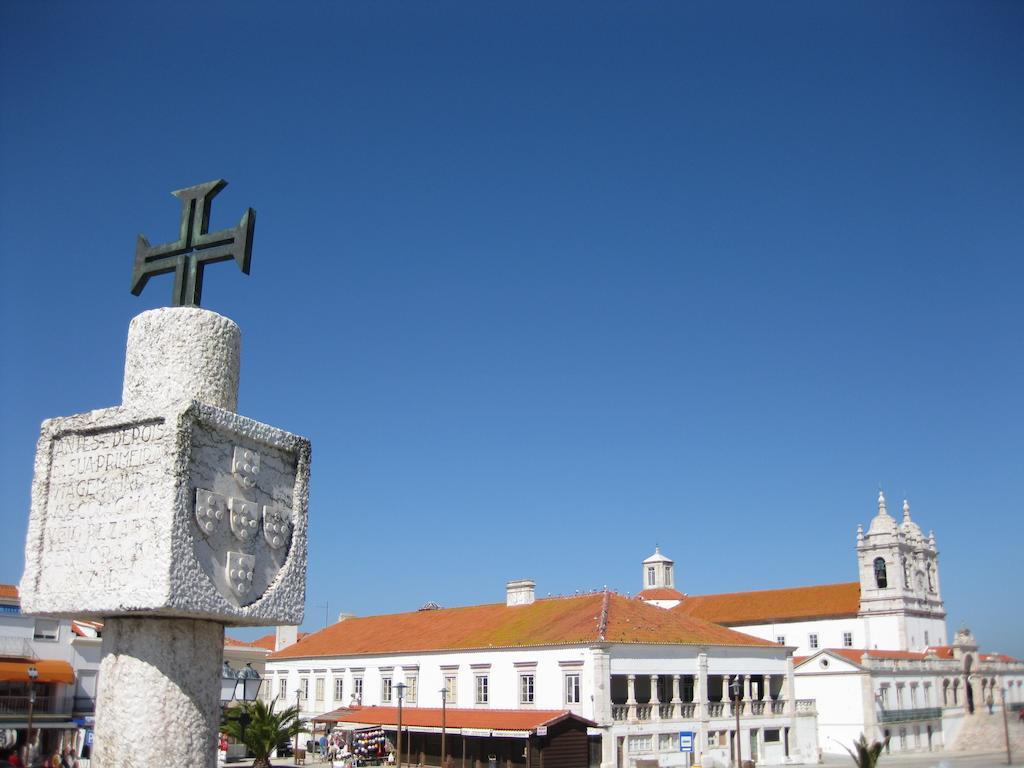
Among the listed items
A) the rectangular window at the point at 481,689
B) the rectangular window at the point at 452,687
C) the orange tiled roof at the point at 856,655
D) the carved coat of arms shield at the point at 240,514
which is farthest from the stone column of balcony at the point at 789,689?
the carved coat of arms shield at the point at 240,514

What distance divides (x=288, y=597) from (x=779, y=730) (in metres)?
36.2

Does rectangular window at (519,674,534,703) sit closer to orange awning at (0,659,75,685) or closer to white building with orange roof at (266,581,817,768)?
white building with orange roof at (266,581,817,768)

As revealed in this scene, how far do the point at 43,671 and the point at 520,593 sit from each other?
18.4 m

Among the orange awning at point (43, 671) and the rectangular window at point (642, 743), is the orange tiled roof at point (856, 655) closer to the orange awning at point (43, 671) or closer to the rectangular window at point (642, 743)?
the rectangular window at point (642, 743)

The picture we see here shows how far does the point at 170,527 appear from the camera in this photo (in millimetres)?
4250

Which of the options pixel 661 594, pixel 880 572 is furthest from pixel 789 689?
pixel 661 594

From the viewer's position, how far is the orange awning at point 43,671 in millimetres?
28116

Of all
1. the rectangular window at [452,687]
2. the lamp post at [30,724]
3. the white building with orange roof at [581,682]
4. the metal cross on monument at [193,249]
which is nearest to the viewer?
the metal cross on monument at [193,249]

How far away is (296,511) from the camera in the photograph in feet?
16.5

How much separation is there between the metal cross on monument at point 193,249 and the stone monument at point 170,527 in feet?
0.04

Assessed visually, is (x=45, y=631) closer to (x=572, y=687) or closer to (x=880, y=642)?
(x=572, y=687)

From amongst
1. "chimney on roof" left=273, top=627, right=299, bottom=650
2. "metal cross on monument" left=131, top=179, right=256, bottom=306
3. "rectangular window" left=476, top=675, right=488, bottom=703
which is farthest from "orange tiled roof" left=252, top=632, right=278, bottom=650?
"metal cross on monument" left=131, top=179, right=256, bottom=306

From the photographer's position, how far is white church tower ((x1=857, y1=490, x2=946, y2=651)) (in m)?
61.4

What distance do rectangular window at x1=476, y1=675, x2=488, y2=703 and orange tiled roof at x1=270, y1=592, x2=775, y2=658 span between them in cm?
117
